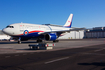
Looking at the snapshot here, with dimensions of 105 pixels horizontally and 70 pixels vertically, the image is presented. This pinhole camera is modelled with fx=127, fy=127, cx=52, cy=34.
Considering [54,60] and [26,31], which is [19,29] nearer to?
[26,31]

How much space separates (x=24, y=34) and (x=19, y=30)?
1.48 meters

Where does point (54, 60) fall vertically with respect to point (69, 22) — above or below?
below

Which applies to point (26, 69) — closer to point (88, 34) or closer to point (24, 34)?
point (24, 34)

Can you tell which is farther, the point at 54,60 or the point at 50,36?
the point at 50,36

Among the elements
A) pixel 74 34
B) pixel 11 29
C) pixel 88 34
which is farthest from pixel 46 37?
pixel 88 34

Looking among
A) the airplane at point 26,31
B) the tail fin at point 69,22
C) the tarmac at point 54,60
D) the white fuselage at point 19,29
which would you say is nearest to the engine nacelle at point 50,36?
the airplane at point 26,31

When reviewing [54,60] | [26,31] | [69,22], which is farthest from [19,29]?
[54,60]

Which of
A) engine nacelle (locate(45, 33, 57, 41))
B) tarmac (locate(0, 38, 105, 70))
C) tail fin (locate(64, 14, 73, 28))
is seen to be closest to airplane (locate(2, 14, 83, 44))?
engine nacelle (locate(45, 33, 57, 41))

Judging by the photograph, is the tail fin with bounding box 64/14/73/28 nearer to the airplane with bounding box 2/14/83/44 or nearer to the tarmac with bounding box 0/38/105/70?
the airplane with bounding box 2/14/83/44

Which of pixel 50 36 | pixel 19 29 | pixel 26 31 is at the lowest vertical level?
pixel 50 36

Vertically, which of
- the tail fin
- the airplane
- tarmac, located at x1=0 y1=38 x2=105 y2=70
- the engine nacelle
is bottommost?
tarmac, located at x1=0 y1=38 x2=105 y2=70

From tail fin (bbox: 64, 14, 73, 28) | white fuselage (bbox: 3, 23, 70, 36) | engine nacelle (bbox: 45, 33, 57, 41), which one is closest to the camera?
white fuselage (bbox: 3, 23, 70, 36)

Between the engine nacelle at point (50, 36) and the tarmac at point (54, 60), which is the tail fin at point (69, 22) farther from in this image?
the tarmac at point (54, 60)

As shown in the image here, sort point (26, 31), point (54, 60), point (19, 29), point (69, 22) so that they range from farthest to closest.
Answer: point (69, 22)
point (26, 31)
point (19, 29)
point (54, 60)
